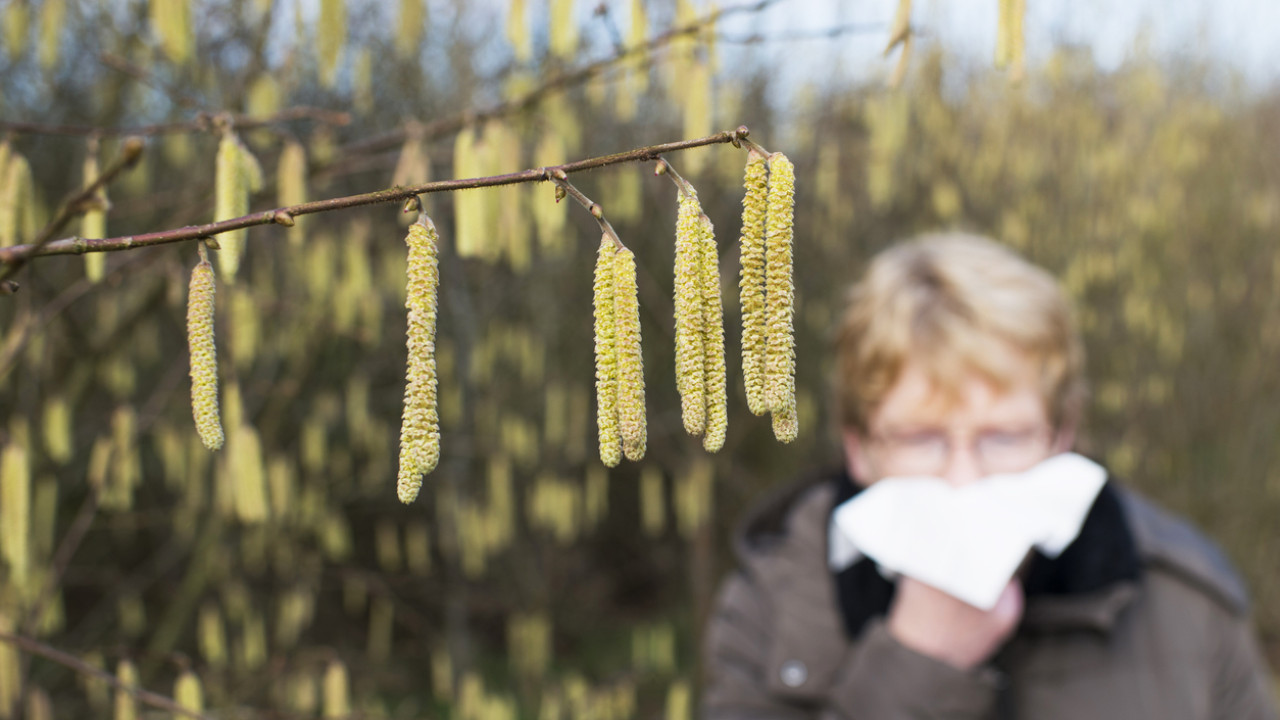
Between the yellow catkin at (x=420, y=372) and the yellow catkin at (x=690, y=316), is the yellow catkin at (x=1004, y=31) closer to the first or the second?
the yellow catkin at (x=690, y=316)

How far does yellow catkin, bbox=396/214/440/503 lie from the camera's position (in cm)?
76

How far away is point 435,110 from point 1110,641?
3.14 m

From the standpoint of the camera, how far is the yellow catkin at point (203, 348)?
33.7 inches

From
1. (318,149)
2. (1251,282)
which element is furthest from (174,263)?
(1251,282)

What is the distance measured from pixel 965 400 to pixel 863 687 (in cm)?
64

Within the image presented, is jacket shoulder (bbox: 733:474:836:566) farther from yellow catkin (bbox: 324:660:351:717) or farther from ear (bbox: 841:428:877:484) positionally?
yellow catkin (bbox: 324:660:351:717)

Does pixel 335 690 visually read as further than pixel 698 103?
No

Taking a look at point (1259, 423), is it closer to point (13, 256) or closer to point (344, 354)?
point (344, 354)

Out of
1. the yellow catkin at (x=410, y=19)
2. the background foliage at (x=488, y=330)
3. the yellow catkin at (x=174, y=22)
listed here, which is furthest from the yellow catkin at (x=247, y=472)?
the yellow catkin at (x=410, y=19)

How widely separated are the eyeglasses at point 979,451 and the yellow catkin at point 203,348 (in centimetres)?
154

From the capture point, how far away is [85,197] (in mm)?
1027

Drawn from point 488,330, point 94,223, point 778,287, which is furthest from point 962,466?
point 488,330

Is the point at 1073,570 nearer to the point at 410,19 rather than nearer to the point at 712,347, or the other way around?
the point at 712,347

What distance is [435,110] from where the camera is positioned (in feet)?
13.1
